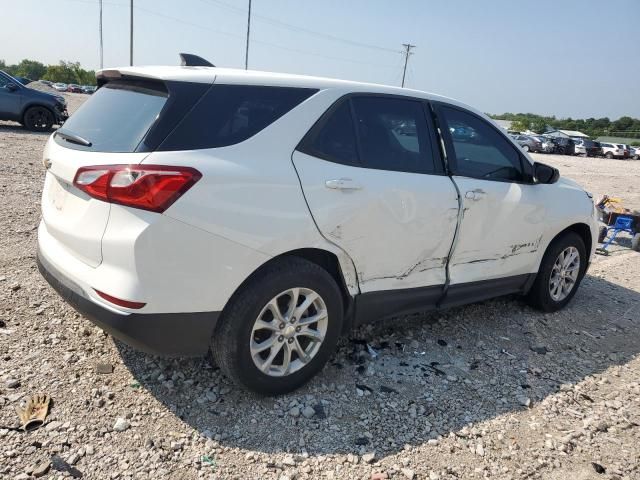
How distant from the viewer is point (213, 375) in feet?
10.5

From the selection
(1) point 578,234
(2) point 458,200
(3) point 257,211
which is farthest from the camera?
(1) point 578,234

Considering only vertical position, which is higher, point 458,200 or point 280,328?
point 458,200

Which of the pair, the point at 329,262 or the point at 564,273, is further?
the point at 564,273

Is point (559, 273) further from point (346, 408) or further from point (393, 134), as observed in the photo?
point (346, 408)

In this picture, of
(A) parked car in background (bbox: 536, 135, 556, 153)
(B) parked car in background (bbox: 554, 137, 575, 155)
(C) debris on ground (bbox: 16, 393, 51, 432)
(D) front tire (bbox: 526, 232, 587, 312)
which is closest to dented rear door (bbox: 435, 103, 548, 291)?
(D) front tire (bbox: 526, 232, 587, 312)

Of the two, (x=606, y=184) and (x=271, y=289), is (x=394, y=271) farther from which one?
(x=606, y=184)

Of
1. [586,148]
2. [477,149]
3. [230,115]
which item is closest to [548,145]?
[586,148]

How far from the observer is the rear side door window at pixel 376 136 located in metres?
2.98

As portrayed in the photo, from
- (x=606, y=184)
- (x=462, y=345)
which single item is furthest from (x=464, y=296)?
(x=606, y=184)

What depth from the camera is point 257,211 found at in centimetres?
262

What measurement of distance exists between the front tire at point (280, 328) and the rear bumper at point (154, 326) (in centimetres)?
13

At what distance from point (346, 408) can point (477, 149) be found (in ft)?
7.00

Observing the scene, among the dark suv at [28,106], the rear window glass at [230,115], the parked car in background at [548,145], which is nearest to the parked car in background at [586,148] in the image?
the parked car in background at [548,145]

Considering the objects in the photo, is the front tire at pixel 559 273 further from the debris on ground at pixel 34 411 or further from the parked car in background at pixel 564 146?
the parked car in background at pixel 564 146
